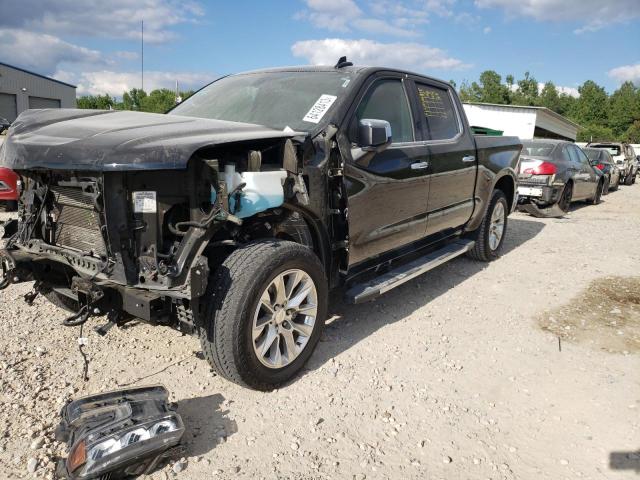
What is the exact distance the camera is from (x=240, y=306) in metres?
2.65

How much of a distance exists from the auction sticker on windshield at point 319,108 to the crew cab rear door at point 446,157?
44.5 inches

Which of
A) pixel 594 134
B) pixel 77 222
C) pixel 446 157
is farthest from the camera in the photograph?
pixel 594 134

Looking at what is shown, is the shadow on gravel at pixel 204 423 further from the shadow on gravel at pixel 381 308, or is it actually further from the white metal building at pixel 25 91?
the white metal building at pixel 25 91

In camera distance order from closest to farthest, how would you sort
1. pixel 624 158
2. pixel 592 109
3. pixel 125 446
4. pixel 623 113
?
pixel 125 446, pixel 624 158, pixel 623 113, pixel 592 109

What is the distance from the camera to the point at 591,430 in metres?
2.79

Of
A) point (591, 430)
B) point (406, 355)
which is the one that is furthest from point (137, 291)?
point (591, 430)

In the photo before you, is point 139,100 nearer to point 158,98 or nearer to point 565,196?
point 158,98

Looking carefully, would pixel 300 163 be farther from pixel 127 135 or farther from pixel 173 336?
pixel 173 336

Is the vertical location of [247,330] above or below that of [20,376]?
above

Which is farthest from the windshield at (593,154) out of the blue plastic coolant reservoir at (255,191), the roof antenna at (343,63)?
the blue plastic coolant reservoir at (255,191)

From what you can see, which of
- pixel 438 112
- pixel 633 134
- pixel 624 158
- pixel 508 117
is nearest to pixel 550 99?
pixel 633 134

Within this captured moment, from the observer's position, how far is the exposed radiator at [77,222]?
2.71 meters

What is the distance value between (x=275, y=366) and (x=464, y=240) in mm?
3257

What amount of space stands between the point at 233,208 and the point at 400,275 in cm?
179
